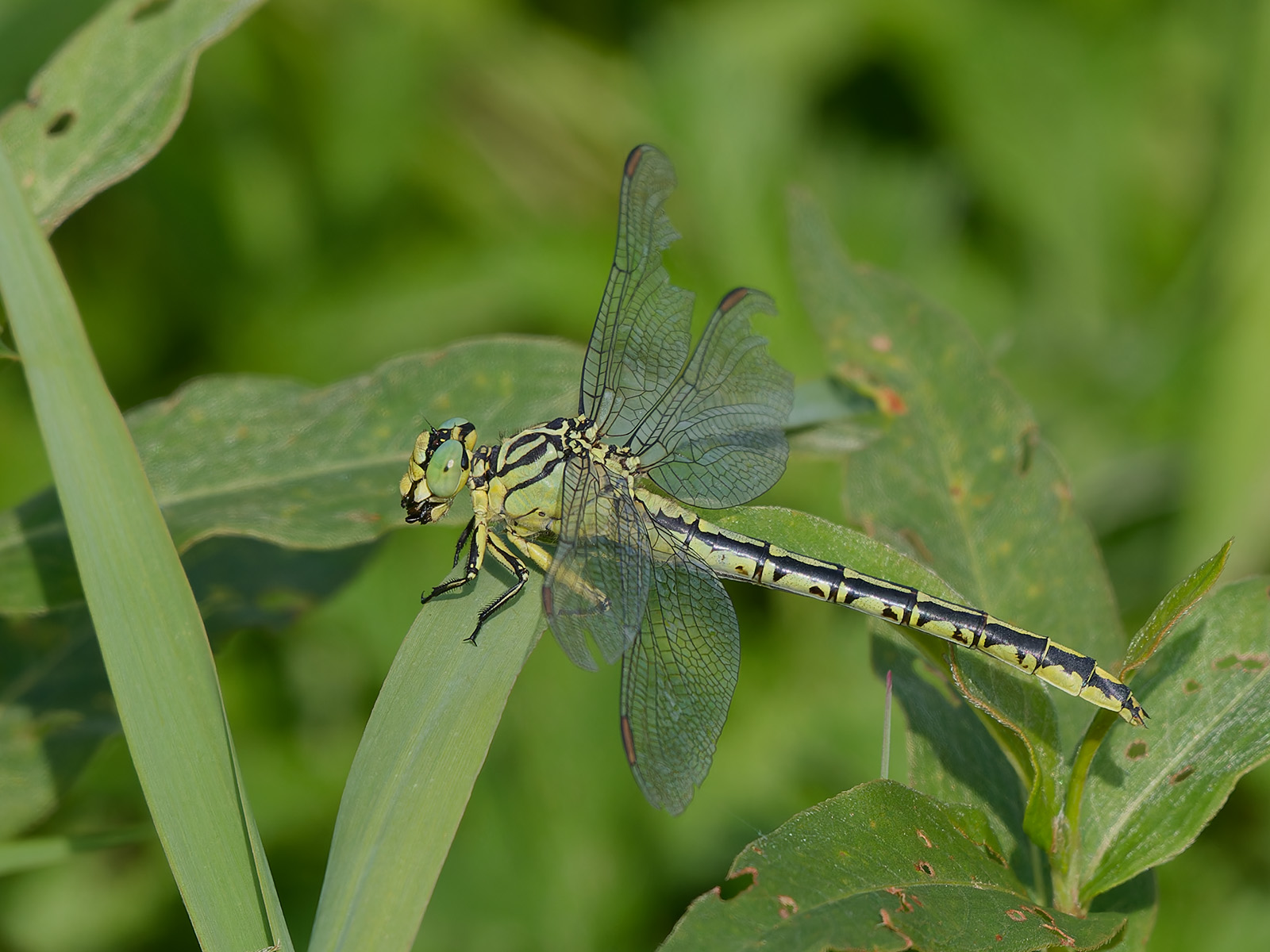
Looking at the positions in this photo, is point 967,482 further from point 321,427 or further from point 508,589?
point 321,427

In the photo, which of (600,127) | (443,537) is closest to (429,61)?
(600,127)

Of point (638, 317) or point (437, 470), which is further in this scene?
point (638, 317)

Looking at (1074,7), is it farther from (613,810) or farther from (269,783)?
(269,783)

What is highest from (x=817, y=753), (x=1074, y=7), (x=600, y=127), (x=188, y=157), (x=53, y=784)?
(x=1074, y=7)

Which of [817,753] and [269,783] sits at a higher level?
[817,753]

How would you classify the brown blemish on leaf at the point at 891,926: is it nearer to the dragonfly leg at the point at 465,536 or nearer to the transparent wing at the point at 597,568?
the transparent wing at the point at 597,568

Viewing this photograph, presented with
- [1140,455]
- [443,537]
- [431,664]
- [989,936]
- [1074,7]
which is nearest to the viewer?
[989,936]

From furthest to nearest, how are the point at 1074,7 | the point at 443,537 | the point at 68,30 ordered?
the point at 1074,7 → the point at 443,537 → the point at 68,30

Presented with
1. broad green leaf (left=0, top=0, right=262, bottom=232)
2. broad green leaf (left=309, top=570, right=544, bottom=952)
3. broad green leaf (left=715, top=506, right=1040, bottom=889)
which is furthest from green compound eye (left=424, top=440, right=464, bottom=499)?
broad green leaf (left=0, top=0, right=262, bottom=232)

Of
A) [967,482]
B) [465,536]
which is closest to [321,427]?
[465,536]
